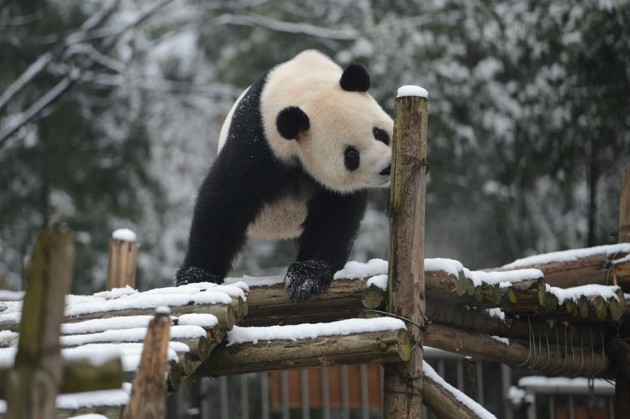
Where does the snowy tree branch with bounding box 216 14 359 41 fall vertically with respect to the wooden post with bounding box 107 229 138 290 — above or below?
above

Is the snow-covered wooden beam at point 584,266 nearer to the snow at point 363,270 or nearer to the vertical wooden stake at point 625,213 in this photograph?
the vertical wooden stake at point 625,213

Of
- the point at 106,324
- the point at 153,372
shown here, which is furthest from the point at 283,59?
the point at 153,372

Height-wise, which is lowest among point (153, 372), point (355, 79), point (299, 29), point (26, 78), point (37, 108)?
point (153, 372)

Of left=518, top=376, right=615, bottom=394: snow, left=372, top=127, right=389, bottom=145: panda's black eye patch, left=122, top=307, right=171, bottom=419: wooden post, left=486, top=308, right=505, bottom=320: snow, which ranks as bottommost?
left=518, top=376, right=615, bottom=394: snow

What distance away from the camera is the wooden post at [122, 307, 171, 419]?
223cm

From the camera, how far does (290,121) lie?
4.34 m

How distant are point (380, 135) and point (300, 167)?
47 centimetres

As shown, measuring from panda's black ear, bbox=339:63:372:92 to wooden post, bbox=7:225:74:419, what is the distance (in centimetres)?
284

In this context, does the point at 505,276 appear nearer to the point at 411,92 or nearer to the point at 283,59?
the point at 411,92

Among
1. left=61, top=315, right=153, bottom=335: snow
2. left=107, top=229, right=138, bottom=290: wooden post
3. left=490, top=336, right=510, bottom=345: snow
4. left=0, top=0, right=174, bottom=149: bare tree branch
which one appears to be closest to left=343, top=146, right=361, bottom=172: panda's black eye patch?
left=490, top=336, right=510, bottom=345: snow

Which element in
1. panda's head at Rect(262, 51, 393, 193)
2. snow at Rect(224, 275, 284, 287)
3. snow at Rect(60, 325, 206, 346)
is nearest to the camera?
snow at Rect(60, 325, 206, 346)

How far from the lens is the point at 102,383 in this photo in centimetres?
196

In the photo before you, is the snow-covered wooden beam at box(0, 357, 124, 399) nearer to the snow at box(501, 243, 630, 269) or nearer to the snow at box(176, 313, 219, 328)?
the snow at box(176, 313, 219, 328)

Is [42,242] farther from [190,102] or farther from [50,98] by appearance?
[190,102]
